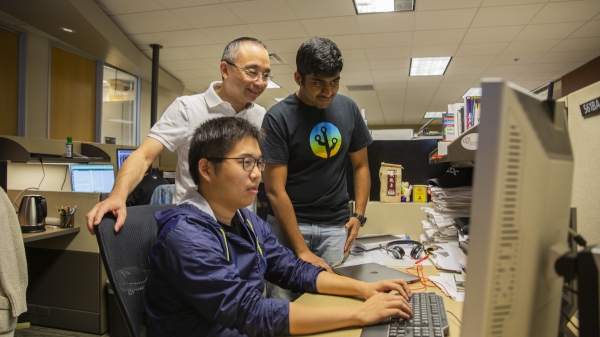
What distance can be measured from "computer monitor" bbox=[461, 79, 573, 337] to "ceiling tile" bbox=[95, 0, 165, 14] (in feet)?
14.0

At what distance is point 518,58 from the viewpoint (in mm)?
5484

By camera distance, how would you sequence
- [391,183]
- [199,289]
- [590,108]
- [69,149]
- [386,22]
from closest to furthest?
1. [199,289]
2. [590,108]
3. [391,183]
4. [69,149]
5. [386,22]

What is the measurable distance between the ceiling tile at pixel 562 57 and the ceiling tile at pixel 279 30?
3.47 m

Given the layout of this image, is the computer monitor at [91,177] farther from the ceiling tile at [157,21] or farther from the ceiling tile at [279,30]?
the ceiling tile at [279,30]

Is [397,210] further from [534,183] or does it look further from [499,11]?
[499,11]

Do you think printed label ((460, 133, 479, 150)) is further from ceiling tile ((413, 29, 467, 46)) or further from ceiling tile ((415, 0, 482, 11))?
ceiling tile ((413, 29, 467, 46))

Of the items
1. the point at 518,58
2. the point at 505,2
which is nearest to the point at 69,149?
the point at 505,2

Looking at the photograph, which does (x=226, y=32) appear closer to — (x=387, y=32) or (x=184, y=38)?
(x=184, y=38)

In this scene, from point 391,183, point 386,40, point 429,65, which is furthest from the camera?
A: point 429,65

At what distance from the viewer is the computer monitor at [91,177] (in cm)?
338

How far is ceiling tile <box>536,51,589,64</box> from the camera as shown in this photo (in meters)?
5.27

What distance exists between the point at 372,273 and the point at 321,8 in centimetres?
337

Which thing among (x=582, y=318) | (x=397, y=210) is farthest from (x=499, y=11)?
(x=582, y=318)

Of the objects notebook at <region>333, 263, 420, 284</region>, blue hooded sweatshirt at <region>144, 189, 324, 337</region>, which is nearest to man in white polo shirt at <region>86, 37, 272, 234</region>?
blue hooded sweatshirt at <region>144, 189, 324, 337</region>
